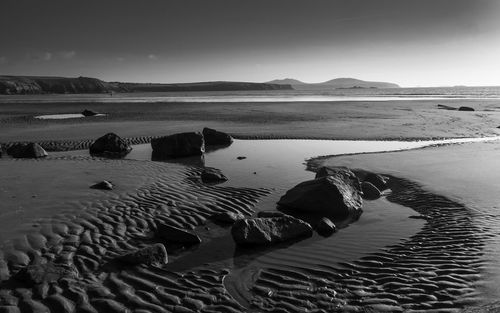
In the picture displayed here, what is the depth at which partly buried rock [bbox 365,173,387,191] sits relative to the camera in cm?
1323

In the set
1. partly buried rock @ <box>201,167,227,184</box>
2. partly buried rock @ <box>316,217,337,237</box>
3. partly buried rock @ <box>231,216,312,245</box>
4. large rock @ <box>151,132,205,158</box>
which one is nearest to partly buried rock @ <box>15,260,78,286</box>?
partly buried rock @ <box>231,216,312,245</box>

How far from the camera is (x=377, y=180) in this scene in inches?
527

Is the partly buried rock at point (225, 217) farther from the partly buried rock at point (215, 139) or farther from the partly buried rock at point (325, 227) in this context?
the partly buried rock at point (215, 139)

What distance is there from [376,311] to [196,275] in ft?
9.49

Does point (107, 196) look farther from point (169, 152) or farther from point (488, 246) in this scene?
point (488, 246)

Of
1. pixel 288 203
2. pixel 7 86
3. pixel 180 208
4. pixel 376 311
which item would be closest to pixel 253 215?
pixel 288 203

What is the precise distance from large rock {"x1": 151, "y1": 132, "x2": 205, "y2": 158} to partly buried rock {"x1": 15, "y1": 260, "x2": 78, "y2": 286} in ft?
39.4

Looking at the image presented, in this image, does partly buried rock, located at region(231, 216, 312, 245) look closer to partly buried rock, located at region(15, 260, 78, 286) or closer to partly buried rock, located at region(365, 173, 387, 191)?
partly buried rock, located at region(15, 260, 78, 286)

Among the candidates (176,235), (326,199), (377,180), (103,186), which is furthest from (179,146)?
(176,235)

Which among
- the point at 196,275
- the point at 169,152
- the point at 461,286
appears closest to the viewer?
the point at 461,286

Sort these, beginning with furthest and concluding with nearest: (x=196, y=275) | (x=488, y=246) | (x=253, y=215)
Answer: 1. (x=253, y=215)
2. (x=488, y=246)
3. (x=196, y=275)

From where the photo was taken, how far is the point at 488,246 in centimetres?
837

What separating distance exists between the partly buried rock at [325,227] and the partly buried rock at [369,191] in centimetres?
293

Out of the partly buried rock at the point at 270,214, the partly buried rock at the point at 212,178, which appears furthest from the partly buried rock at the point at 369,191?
the partly buried rock at the point at 212,178
